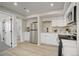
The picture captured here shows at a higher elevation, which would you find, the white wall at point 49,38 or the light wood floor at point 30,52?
the white wall at point 49,38

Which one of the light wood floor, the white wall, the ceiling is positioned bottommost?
the light wood floor

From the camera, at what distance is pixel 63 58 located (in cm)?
88

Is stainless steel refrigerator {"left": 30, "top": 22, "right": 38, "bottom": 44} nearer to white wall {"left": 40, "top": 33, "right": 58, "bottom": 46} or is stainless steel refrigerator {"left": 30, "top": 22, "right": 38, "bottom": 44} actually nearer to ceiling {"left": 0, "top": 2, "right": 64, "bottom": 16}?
white wall {"left": 40, "top": 33, "right": 58, "bottom": 46}

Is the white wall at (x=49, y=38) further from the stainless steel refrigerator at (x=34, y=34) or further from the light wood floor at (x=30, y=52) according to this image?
the light wood floor at (x=30, y=52)

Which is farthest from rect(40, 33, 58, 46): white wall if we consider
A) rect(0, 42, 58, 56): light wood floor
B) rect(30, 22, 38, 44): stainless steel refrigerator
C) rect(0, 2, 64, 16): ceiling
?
rect(0, 2, 64, 16): ceiling

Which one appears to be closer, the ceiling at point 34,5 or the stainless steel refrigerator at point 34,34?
the ceiling at point 34,5

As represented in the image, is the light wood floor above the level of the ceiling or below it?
below

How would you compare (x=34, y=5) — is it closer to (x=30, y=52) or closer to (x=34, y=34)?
(x=30, y=52)

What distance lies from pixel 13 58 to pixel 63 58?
0.63 meters

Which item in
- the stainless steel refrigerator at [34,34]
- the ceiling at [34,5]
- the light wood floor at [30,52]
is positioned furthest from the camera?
the stainless steel refrigerator at [34,34]

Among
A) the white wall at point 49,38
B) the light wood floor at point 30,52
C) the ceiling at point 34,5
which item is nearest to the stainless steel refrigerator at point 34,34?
the white wall at point 49,38

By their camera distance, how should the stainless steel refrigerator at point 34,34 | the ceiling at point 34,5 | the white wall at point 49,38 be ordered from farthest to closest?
the stainless steel refrigerator at point 34,34
the white wall at point 49,38
the ceiling at point 34,5

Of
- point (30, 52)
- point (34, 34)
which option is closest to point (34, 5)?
point (30, 52)

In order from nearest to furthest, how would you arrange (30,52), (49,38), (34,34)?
(30,52), (49,38), (34,34)
